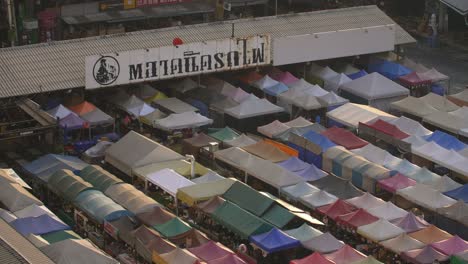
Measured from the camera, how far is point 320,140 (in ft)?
149

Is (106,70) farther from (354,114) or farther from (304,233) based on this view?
(304,233)

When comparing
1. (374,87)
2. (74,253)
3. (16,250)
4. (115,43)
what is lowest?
(374,87)

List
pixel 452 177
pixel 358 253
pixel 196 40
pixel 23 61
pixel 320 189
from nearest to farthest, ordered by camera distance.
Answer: pixel 358 253 < pixel 320 189 < pixel 452 177 < pixel 23 61 < pixel 196 40

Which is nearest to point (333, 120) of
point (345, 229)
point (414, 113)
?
point (414, 113)

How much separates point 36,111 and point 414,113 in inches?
636

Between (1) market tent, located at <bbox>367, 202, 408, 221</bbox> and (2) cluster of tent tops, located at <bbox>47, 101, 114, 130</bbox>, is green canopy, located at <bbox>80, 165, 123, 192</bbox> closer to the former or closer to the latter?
(2) cluster of tent tops, located at <bbox>47, 101, 114, 130</bbox>

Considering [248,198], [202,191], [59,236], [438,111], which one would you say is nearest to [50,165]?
[202,191]

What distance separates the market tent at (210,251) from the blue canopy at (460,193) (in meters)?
9.42

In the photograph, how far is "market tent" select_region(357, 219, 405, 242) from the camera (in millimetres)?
37375

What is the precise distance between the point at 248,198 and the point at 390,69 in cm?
1812

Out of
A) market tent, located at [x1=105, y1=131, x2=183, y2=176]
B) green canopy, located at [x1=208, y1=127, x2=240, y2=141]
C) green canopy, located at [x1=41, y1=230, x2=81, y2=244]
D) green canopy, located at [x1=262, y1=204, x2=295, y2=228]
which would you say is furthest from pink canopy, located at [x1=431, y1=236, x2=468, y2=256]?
green canopy, located at [x1=208, y1=127, x2=240, y2=141]

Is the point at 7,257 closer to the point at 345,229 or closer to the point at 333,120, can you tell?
the point at 345,229

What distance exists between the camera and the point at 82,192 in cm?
4000

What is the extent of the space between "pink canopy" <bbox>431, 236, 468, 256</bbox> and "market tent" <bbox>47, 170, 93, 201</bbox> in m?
12.4
